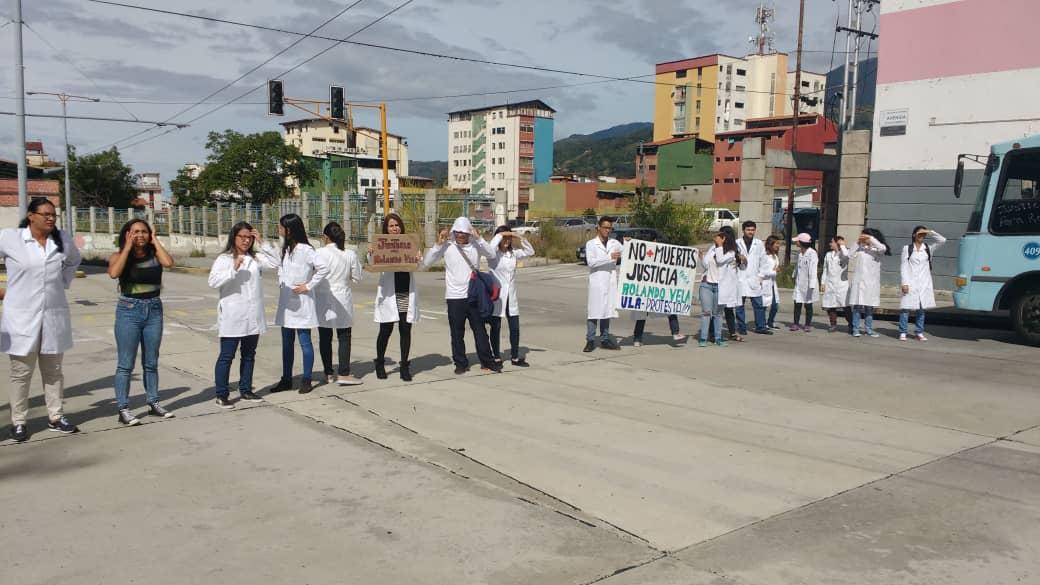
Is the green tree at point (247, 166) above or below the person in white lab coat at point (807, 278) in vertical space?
above

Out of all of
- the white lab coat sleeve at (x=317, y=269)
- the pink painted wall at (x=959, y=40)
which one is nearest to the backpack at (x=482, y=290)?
the white lab coat sleeve at (x=317, y=269)

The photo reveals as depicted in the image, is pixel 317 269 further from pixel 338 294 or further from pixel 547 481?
pixel 547 481

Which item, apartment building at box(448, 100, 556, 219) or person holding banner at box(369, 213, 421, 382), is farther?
apartment building at box(448, 100, 556, 219)

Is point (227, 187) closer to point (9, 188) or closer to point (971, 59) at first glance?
point (9, 188)

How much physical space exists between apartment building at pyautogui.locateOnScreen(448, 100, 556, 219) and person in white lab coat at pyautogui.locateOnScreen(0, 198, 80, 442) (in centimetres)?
11274

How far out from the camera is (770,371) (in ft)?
31.9

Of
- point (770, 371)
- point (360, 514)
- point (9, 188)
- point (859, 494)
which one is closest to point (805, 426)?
point (859, 494)

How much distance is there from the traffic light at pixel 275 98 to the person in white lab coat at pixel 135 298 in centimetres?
2049

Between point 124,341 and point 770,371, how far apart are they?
7127 millimetres

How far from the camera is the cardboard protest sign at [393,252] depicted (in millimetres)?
8500

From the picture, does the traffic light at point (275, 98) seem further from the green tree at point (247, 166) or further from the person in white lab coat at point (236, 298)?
the green tree at point (247, 166)

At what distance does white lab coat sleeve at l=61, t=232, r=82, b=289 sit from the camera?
6611 mm

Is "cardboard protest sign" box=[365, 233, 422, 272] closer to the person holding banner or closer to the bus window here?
the person holding banner

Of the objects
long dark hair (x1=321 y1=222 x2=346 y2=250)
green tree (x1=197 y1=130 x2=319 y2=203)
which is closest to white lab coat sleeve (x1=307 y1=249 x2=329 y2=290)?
long dark hair (x1=321 y1=222 x2=346 y2=250)
